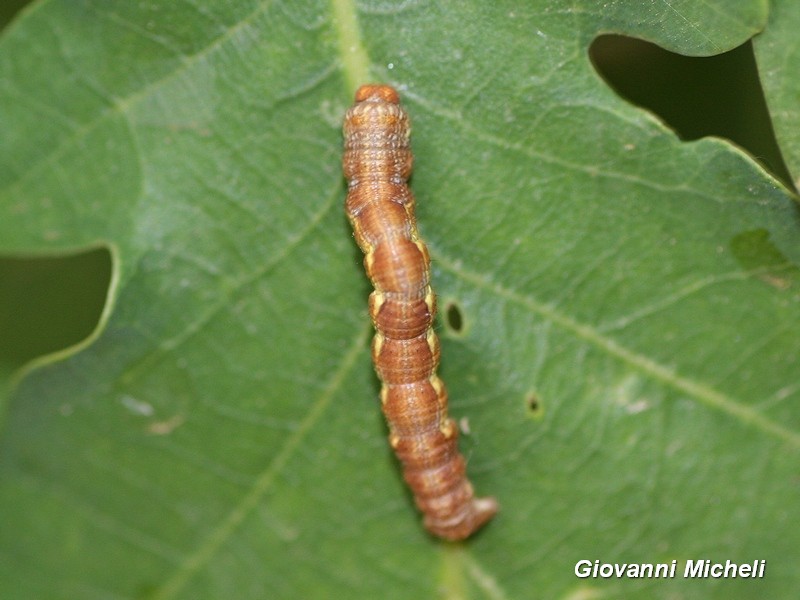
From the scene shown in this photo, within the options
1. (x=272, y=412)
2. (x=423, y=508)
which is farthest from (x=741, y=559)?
(x=272, y=412)

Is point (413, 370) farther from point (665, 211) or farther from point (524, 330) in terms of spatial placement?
point (665, 211)

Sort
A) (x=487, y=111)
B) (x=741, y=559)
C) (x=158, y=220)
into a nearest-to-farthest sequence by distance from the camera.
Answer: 1. (x=487, y=111)
2. (x=158, y=220)
3. (x=741, y=559)

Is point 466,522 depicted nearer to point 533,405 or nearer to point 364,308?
point 533,405

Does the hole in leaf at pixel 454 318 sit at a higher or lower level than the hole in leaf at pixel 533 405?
higher

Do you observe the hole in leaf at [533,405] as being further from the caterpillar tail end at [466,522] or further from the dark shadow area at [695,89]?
the dark shadow area at [695,89]

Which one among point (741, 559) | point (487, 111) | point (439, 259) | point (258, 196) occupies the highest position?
point (487, 111)

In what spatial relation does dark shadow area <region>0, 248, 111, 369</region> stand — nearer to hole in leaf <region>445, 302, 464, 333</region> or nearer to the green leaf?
the green leaf

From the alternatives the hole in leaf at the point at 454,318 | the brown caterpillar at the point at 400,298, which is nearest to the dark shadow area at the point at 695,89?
the brown caterpillar at the point at 400,298
